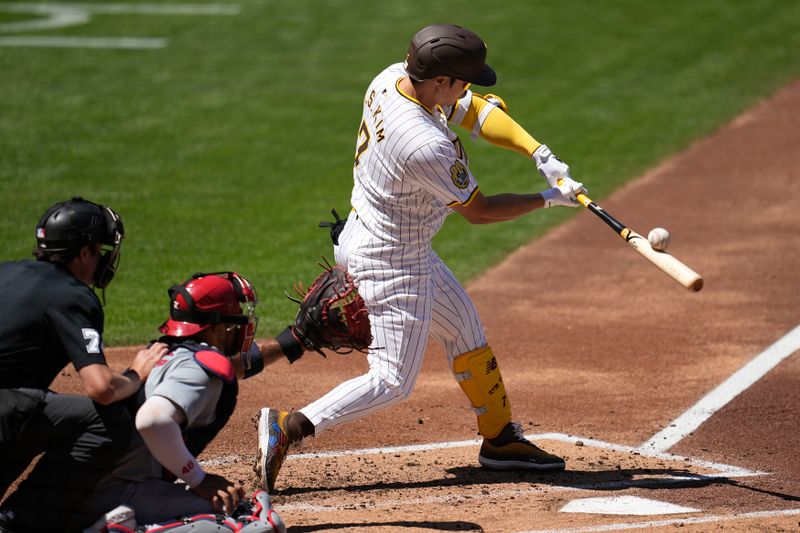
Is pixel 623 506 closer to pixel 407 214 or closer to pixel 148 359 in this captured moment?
pixel 407 214

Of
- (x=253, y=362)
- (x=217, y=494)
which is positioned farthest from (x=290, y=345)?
(x=217, y=494)

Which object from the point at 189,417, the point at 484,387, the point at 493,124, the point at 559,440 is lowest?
the point at 189,417

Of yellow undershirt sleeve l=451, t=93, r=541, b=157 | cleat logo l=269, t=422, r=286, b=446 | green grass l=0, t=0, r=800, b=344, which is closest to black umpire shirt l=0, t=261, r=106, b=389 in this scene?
cleat logo l=269, t=422, r=286, b=446

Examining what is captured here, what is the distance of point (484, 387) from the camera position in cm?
550

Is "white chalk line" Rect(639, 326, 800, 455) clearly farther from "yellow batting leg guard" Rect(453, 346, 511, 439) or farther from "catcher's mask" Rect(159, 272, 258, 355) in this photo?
"catcher's mask" Rect(159, 272, 258, 355)

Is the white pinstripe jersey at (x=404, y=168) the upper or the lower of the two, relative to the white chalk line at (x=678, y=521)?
upper

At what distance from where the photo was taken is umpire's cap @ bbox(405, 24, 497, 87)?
4.98 meters

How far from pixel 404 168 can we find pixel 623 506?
1.73 meters

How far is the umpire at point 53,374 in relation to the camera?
4168 millimetres

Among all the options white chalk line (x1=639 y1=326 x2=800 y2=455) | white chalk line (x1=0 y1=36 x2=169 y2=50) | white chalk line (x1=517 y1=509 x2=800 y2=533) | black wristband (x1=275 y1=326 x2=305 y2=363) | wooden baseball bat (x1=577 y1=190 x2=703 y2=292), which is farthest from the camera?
white chalk line (x1=0 y1=36 x2=169 y2=50)

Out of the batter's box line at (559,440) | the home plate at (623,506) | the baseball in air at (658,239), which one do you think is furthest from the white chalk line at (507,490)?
the baseball in air at (658,239)

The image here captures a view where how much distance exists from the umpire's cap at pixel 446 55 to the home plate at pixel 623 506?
1.89m

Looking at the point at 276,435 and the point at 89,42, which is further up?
the point at 89,42

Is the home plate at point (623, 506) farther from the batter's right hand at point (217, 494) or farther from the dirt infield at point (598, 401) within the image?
the batter's right hand at point (217, 494)
